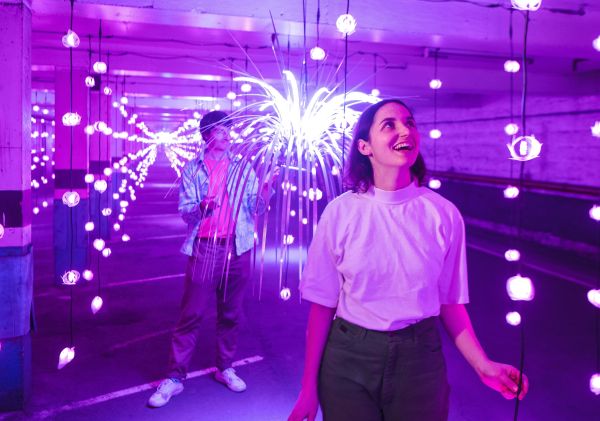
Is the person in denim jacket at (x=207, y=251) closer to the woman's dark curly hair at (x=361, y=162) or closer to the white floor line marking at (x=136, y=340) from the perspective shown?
the white floor line marking at (x=136, y=340)

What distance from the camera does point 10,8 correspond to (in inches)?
114

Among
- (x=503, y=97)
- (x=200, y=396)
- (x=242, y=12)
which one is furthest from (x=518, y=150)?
(x=503, y=97)

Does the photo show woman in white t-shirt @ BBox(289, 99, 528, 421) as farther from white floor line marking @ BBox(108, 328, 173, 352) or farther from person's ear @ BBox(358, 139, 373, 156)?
white floor line marking @ BBox(108, 328, 173, 352)

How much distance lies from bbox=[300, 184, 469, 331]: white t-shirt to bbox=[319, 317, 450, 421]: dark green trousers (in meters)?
0.04

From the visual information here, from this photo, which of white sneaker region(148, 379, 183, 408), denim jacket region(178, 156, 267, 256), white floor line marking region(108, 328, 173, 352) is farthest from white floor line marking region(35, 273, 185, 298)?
denim jacket region(178, 156, 267, 256)

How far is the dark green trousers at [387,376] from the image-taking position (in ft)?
4.81

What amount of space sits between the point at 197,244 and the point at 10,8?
1607 millimetres

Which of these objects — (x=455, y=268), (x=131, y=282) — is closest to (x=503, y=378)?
(x=455, y=268)

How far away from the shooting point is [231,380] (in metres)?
3.22

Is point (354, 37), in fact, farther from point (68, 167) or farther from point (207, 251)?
point (68, 167)

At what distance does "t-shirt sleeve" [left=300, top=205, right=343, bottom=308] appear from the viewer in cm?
160

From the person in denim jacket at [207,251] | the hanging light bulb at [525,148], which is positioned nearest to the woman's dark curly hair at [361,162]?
the hanging light bulb at [525,148]

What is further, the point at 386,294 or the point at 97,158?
the point at 97,158

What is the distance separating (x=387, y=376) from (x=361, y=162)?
2.08ft
